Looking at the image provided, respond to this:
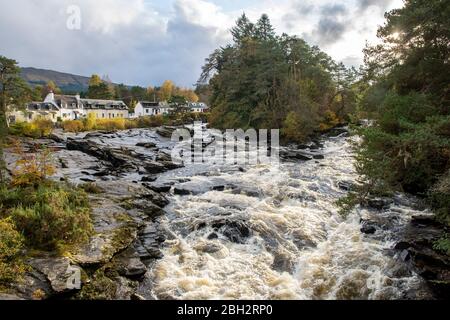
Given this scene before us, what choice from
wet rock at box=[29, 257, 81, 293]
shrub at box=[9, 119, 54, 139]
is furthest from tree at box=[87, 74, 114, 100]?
wet rock at box=[29, 257, 81, 293]

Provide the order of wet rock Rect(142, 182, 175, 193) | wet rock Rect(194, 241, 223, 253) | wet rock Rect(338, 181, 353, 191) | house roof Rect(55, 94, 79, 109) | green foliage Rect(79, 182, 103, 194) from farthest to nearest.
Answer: house roof Rect(55, 94, 79, 109) → wet rock Rect(338, 181, 353, 191) → wet rock Rect(142, 182, 175, 193) → green foliage Rect(79, 182, 103, 194) → wet rock Rect(194, 241, 223, 253)

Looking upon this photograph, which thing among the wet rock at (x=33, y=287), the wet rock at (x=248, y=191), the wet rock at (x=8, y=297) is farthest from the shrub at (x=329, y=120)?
the wet rock at (x=8, y=297)

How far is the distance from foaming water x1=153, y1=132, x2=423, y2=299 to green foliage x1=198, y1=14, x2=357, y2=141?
26.4 metres

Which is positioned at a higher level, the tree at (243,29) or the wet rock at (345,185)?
the tree at (243,29)

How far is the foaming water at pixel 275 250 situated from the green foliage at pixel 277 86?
86.6 ft

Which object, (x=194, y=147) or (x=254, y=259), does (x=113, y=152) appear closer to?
(x=194, y=147)

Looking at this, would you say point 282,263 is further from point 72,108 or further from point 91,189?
point 72,108

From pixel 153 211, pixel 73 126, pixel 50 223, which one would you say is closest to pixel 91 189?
pixel 153 211

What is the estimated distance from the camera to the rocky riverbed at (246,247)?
364 inches

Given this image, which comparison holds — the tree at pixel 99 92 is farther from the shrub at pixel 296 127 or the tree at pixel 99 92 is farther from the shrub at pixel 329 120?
the shrub at pixel 296 127

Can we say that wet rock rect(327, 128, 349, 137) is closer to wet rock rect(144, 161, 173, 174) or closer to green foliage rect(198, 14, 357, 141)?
green foliage rect(198, 14, 357, 141)

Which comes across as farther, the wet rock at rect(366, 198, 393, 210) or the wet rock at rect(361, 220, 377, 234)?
the wet rock at rect(366, 198, 393, 210)

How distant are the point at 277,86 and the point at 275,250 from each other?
39611 mm

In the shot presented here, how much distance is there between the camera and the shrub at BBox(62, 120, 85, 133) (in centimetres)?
5404
